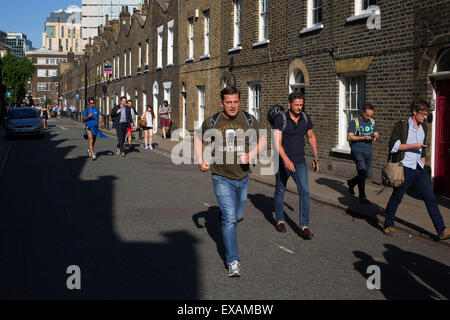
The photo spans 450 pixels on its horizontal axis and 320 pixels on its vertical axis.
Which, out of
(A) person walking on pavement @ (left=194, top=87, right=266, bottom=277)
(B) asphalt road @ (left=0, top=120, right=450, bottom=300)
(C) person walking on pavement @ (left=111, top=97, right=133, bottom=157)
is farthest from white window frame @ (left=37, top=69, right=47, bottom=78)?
(A) person walking on pavement @ (left=194, top=87, right=266, bottom=277)

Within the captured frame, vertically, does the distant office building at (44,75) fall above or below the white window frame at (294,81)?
above

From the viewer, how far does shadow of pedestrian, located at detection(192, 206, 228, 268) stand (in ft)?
22.0

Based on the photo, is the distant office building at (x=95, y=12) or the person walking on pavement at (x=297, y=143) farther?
the distant office building at (x=95, y=12)

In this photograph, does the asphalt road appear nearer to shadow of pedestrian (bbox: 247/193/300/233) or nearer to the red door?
shadow of pedestrian (bbox: 247/193/300/233)

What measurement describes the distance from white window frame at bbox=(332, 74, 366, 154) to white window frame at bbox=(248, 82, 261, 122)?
530 centimetres

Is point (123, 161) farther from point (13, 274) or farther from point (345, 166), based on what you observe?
point (13, 274)

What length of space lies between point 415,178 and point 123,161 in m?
11.6

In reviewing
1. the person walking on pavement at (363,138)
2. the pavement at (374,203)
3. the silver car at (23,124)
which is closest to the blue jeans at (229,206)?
the pavement at (374,203)

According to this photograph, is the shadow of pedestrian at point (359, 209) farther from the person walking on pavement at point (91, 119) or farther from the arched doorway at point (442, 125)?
the person walking on pavement at point (91, 119)

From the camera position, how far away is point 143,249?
6668 mm

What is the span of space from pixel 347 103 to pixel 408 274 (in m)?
8.67

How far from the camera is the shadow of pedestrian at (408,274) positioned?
5.05 meters

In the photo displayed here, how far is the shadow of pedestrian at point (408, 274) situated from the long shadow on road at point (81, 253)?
1.89 metres

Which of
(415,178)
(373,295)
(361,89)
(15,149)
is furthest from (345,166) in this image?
(15,149)
